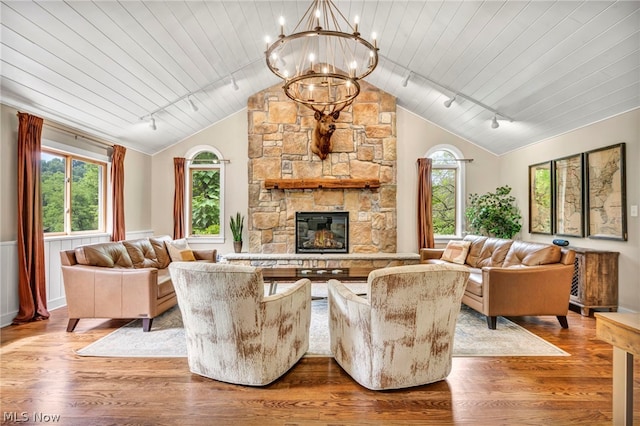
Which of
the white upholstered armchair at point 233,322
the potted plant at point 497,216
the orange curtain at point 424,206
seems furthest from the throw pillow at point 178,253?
the potted plant at point 497,216

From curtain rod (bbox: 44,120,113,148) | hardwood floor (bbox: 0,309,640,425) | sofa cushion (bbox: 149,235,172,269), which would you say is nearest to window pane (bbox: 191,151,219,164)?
curtain rod (bbox: 44,120,113,148)

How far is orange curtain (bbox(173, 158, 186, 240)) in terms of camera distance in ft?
20.7

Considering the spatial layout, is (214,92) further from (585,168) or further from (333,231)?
(585,168)

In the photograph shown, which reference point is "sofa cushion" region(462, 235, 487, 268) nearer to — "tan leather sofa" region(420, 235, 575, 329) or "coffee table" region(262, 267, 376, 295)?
"tan leather sofa" region(420, 235, 575, 329)

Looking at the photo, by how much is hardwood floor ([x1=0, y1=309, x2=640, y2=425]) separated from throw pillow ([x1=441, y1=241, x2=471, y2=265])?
2078 mm

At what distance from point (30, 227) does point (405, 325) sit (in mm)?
4104

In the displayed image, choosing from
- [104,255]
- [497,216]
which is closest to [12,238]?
[104,255]

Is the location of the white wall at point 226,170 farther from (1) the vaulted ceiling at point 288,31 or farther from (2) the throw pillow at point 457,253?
(2) the throw pillow at point 457,253

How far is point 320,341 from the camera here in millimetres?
3094

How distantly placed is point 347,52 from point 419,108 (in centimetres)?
170

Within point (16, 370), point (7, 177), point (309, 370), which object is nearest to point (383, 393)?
point (309, 370)

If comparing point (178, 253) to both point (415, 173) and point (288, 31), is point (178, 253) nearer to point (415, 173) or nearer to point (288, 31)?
point (288, 31)

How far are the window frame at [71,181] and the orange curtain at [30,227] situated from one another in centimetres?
38

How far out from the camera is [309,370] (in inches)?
99.3
